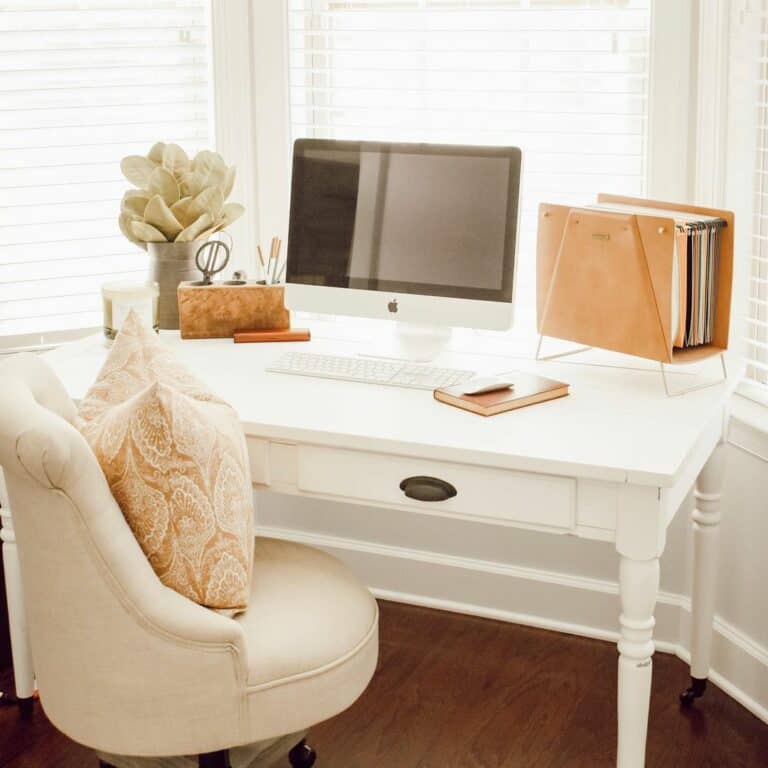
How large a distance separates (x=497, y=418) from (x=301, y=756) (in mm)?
767

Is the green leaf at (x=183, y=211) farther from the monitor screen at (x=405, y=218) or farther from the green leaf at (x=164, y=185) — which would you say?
the monitor screen at (x=405, y=218)

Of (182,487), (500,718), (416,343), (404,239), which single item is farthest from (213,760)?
(404,239)

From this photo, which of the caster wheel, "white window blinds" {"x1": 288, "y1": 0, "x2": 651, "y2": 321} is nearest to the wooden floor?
the caster wheel

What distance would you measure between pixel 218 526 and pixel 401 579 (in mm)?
1325

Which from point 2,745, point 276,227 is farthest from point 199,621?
point 276,227

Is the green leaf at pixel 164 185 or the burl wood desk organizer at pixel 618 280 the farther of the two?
the green leaf at pixel 164 185

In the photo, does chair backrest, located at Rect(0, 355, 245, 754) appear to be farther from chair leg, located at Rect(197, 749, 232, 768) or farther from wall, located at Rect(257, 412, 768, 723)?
wall, located at Rect(257, 412, 768, 723)

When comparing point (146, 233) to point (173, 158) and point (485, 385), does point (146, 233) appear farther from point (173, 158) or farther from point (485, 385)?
point (485, 385)

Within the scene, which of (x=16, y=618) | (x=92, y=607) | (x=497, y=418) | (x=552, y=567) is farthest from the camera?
(x=552, y=567)

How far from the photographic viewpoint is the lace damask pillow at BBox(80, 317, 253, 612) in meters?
1.57

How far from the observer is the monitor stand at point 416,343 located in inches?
91.8

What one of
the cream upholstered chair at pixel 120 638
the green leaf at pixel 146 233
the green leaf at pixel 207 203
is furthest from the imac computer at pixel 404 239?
the cream upholstered chair at pixel 120 638

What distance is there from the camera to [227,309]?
246cm

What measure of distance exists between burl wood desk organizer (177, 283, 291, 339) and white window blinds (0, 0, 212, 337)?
0.51 m
